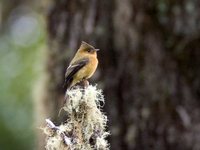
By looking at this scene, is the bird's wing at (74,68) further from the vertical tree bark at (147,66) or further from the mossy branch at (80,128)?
the vertical tree bark at (147,66)

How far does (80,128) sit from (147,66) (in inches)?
142

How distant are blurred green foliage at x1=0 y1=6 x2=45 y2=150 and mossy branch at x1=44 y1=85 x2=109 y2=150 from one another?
8077 mm

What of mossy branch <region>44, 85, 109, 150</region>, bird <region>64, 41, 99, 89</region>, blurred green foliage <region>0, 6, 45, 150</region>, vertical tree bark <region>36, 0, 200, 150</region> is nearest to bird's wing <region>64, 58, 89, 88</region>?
bird <region>64, 41, 99, 89</region>

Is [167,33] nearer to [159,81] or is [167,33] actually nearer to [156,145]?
[159,81]

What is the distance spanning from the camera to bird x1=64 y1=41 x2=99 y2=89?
440 centimetres

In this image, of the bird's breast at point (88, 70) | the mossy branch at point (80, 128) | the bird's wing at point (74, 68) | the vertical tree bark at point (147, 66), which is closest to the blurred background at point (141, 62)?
the vertical tree bark at point (147, 66)

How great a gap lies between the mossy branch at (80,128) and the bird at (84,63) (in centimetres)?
52

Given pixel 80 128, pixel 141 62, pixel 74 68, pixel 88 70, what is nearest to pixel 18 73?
pixel 141 62

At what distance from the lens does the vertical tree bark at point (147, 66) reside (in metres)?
7.16

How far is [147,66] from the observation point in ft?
23.8

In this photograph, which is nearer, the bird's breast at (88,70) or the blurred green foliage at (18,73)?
the bird's breast at (88,70)

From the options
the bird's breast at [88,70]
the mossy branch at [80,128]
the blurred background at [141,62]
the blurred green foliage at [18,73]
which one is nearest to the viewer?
the mossy branch at [80,128]

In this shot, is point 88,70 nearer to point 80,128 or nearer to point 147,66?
point 80,128

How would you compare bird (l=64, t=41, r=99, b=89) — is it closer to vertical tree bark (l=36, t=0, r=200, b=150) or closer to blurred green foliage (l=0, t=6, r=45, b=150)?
vertical tree bark (l=36, t=0, r=200, b=150)
